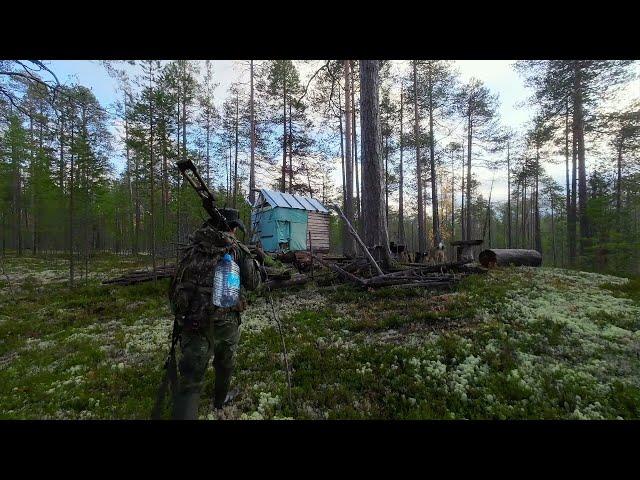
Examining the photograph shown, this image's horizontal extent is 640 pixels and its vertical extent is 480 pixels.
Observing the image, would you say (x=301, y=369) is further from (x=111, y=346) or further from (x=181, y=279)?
(x=111, y=346)

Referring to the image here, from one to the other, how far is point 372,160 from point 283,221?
40.1ft

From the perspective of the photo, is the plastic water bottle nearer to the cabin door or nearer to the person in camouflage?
the person in camouflage

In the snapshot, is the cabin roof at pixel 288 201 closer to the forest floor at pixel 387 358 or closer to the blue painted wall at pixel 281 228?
the blue painted wall at pixel 281 228

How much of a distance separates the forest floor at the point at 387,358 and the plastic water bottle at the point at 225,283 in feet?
5.79

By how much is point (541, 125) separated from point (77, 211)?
135 feet

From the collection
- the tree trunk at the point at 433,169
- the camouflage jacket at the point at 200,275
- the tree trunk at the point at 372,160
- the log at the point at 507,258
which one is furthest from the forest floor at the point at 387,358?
the tree trunk at the point at 433,169

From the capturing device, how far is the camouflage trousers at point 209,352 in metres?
3.72

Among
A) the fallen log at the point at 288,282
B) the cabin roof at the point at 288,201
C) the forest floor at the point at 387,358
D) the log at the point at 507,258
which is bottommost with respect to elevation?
the forest floor at the point at 387,358

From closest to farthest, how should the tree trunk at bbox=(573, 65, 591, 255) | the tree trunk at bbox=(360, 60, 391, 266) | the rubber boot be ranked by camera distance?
the rubber boot → the tree trunk at bbox=(360, 60, 391, 266) → the tree trunk at bbox=(573, 65, 591, 255)

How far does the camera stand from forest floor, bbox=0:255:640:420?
410 cm

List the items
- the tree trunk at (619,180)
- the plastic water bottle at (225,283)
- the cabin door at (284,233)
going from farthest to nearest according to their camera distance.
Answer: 1. the cabin door at (284,233)
2. the tree trunk at (619,180)
3. the plastic water bottle at (225,283)

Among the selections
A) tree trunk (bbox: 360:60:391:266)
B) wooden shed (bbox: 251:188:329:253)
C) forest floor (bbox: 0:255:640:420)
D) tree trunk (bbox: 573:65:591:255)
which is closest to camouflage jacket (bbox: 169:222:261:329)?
forest floor (bbox: 0:255:640:420)

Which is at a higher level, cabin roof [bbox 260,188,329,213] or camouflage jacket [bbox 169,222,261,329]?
cabin roof [bbox 260,188,329,213]
